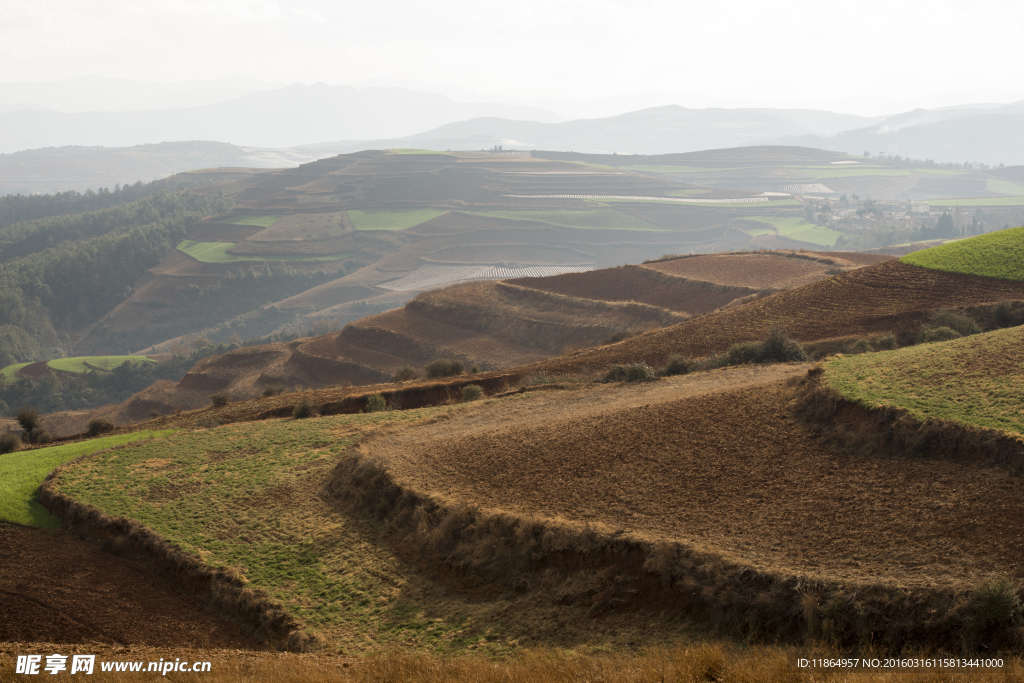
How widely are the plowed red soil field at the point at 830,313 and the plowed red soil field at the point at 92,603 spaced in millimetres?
27951

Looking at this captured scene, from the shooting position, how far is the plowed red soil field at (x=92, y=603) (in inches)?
677

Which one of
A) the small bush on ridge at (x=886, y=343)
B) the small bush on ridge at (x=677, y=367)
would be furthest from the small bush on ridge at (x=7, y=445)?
the small bush on ridge at (x=886, y=343)

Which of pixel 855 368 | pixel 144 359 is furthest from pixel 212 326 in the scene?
pixel 855 368

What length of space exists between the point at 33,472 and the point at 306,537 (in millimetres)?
13495

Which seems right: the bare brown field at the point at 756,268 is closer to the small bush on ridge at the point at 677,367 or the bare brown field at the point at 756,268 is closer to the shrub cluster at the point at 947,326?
the shrub cluster at the point at 947,326

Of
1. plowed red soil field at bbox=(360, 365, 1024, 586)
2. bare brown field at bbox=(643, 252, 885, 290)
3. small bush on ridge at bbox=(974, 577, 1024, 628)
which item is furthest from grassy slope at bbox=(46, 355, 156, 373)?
small bush on ridge at bbox=(974, 577, 1024, 628)

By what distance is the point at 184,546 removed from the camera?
2092 centimetres

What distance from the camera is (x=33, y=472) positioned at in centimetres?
2681

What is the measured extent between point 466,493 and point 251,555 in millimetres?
6542

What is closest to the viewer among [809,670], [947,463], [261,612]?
[809,670]

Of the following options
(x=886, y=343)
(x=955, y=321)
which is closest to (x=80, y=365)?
(x=886, y=343)

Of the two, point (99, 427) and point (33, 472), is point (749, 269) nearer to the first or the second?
point (99, 427)

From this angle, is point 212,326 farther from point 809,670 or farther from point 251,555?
point 809,670

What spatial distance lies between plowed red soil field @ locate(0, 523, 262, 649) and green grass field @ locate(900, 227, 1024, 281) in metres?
47.2
